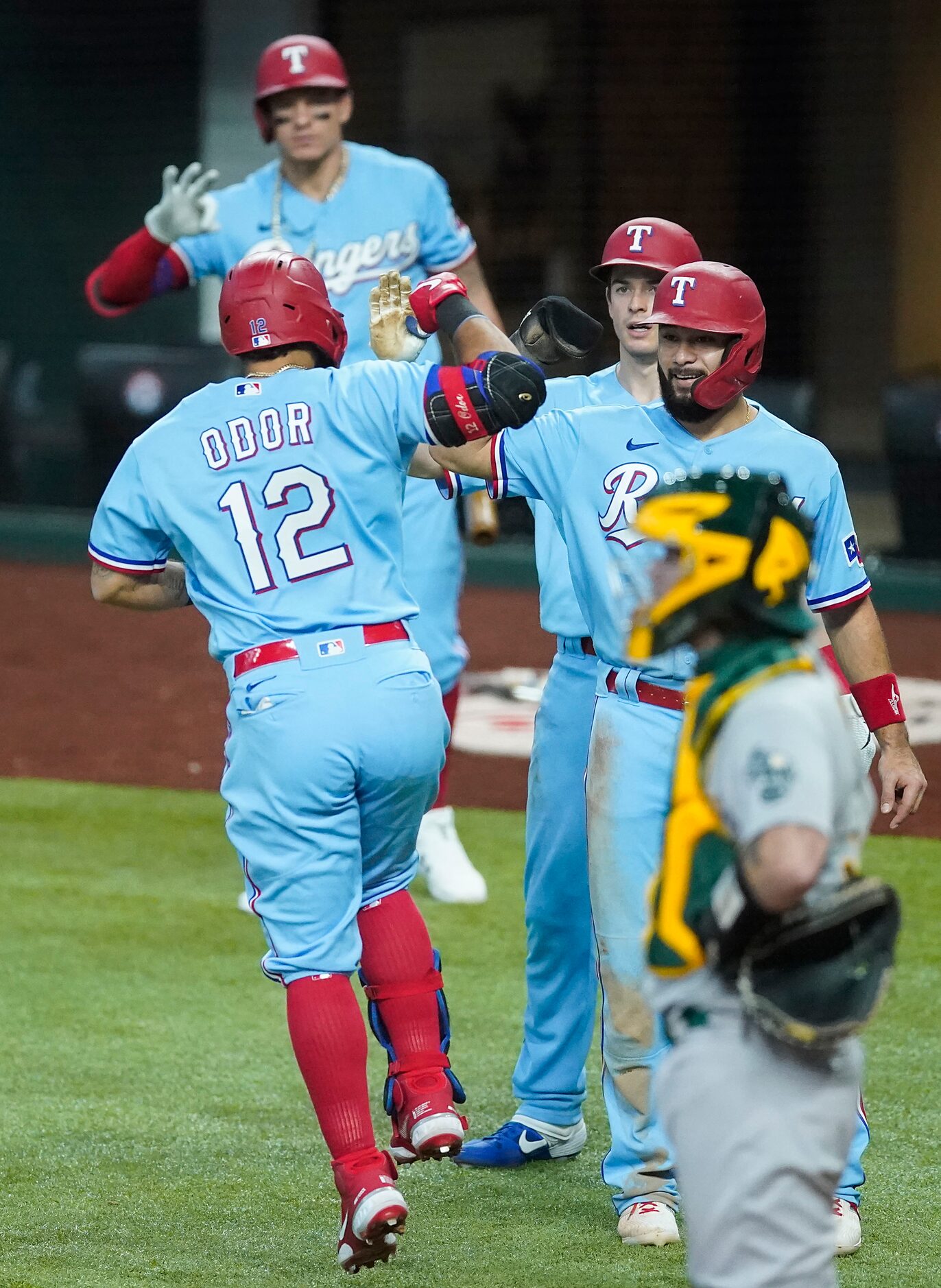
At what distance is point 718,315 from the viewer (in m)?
3.73

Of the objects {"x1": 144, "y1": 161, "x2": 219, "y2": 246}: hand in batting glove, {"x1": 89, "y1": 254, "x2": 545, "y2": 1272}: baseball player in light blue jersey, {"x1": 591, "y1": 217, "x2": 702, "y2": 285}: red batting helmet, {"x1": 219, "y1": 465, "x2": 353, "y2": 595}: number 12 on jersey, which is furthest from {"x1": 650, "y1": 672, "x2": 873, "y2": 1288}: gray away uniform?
{"x1": 144, "y1": 161, "x2": 219, "y2": 246}: hand in batting glove

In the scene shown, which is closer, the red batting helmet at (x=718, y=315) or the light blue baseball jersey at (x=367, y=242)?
the red batting helmet at (x=718, y=315)

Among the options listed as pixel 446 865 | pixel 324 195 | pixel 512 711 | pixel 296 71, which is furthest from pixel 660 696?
pixel 512 711

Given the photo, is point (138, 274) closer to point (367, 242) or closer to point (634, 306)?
point (367, 242)

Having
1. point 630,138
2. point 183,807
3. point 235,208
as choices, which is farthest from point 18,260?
point 235,208

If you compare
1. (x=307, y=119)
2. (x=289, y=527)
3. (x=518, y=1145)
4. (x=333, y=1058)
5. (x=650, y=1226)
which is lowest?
(x=518, y=1145)

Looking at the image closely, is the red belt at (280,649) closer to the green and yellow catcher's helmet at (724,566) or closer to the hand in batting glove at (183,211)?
the green and yellow catcher's helmet at (724,566)

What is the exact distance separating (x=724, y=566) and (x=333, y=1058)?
1.42 meters

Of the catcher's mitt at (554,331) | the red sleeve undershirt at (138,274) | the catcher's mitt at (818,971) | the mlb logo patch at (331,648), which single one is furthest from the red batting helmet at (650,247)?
the red sleeve undershirt at (138,274)

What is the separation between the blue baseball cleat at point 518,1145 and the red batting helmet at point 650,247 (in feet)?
→ 6.16

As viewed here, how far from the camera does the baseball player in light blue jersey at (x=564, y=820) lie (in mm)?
4117

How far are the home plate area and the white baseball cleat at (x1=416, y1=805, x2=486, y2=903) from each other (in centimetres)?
195

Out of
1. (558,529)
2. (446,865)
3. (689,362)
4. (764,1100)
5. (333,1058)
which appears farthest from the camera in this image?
(446,865)

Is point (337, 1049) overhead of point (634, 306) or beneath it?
beneath
